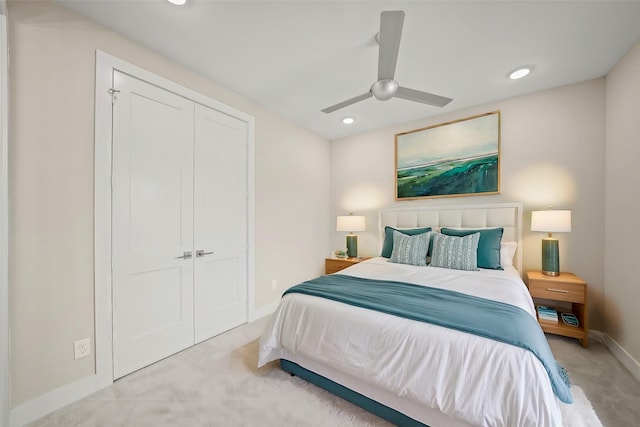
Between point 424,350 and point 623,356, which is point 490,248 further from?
point 424,350

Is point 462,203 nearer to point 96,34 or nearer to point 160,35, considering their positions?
point 160,35

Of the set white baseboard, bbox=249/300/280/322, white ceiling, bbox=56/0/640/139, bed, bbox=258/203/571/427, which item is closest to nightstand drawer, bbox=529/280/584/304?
bed, bbox=258/203/571/427

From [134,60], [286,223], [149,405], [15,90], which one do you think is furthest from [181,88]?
[149,405]

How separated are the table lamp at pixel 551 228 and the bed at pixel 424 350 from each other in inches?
17.7

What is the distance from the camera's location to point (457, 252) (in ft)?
8.75

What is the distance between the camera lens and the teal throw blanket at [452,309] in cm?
120

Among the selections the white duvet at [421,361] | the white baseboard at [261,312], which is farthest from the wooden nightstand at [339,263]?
the white duvet at [421,361]

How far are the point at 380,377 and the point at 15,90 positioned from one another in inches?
111

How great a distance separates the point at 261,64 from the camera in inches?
92.0

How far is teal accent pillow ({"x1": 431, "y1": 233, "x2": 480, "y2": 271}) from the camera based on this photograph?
8.54ft

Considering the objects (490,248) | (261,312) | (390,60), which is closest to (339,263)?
(261,312)

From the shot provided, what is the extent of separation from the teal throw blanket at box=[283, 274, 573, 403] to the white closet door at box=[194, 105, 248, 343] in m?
1.11

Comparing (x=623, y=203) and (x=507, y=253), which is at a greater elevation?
(x=623, y=203)

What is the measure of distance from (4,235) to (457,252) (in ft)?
11.6
